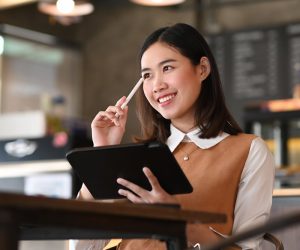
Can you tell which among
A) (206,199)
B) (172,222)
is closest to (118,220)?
(172,222)

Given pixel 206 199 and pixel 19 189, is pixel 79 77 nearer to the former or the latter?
pixel 19 189

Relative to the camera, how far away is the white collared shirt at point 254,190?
73.2 inches

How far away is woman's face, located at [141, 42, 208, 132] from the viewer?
197 centimetres

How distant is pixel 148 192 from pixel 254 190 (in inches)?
16.3

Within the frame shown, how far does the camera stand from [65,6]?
528 centimetres

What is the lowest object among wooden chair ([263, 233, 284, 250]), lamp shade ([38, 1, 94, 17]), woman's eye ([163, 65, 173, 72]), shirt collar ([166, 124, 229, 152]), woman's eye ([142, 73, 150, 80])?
wooden chair ([263, 233, 284, 250])

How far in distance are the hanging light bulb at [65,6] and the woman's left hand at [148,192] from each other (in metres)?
3.81

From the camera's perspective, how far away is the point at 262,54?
668cm

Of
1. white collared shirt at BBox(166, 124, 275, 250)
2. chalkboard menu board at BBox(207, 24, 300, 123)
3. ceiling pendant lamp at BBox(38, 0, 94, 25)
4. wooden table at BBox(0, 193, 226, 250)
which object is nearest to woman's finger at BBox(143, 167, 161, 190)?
wooden table at BBox(0, 193, 226, 250)

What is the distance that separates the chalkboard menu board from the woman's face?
447 cm

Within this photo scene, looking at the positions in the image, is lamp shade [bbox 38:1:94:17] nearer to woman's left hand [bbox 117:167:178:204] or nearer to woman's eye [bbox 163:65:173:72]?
woman's eye [bbox 163:65:173:72]

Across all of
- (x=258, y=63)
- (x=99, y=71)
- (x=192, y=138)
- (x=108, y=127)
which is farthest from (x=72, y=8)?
(x=192, y=138)

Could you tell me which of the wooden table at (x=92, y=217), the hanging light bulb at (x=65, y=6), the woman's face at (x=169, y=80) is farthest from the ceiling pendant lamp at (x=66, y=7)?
the wooden table at (x=92, y=217)

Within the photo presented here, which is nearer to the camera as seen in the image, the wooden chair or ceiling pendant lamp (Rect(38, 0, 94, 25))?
the wooden chair
